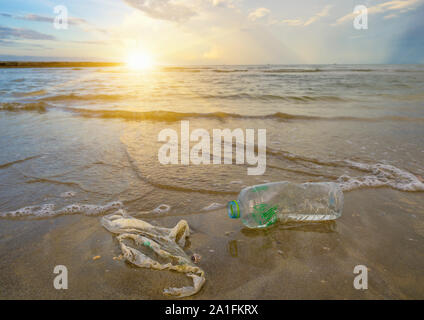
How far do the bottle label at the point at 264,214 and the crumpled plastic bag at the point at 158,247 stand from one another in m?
0.59

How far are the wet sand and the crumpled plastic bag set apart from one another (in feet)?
0.16

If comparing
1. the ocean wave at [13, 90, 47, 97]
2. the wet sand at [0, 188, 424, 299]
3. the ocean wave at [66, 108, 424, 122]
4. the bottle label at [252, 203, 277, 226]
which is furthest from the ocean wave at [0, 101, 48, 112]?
the bottle label at [252, 203, 277, 226]

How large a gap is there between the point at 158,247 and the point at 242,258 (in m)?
0.57

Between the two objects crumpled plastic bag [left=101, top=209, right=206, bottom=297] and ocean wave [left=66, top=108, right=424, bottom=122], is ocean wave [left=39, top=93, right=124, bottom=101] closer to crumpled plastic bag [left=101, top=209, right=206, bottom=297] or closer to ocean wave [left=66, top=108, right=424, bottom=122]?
ocean wave [left=66, top=108, right=424, bottom=122]

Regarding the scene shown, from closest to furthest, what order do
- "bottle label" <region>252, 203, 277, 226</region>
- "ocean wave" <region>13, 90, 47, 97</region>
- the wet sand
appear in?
the wet sand → "bottle label" <region>252, 203, 277, 226</region> → "ocean wave" <region>13, 90, 47, 97</region>

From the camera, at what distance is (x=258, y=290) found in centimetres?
142

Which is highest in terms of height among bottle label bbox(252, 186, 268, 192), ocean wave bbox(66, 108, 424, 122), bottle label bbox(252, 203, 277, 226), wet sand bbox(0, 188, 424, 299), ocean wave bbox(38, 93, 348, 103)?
ocean wave bbox(38, 93, 348, 103)

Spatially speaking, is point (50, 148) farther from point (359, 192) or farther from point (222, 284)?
Result: point (359, 192)

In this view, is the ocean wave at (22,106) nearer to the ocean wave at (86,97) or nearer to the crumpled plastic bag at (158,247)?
the ocean wave at (86,97)

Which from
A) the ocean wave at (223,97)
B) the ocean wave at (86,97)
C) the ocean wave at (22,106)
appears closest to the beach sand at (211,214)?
the ocean wave at (22,106)

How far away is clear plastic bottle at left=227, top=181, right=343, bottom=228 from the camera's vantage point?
6.80 feet
